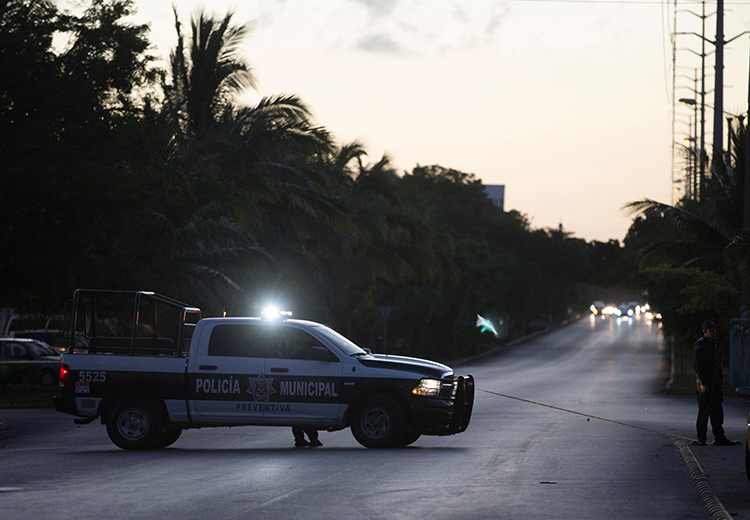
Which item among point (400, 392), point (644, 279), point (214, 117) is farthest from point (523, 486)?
point (644, 279)

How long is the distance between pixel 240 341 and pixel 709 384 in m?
6.47

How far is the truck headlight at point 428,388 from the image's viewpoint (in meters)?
14.1

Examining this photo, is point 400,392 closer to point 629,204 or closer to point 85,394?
point 85,394

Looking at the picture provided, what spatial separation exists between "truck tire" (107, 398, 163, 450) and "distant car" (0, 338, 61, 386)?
18256mm

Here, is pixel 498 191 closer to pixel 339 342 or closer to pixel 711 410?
pixel 711 410

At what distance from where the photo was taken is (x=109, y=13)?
85.8 ft

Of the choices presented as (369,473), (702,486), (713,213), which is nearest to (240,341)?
(369,473)

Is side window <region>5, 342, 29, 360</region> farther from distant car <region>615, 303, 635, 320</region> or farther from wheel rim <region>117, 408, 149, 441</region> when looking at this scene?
distant car <region>615, 303, 635, 320</region>

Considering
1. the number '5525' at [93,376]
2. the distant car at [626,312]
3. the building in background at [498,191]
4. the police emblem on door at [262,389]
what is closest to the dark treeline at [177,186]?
the number '5525' at [93,376]

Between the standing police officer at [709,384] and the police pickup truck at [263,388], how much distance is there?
3.21 metres

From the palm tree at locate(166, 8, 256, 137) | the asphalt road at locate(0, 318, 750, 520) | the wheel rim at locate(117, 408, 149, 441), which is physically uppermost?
the palm tree at locate(166, 8, 256, 137)

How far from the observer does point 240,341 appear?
47.2ft

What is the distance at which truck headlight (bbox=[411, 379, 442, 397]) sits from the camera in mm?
14086

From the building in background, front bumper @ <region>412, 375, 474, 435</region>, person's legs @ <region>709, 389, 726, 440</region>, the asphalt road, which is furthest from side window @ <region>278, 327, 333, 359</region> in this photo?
the building in background
